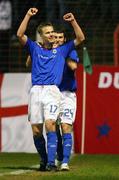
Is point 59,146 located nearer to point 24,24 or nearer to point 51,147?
point 51,147

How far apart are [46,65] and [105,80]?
4493 millimetres

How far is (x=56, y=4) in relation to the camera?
63.3 feet

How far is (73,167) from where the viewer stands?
10742 millimetres

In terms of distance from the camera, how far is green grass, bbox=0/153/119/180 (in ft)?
30.3

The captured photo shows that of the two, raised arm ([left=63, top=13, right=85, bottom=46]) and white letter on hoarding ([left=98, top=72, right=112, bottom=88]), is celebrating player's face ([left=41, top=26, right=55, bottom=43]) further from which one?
white letter on hoarding ([left=98, top=72, right=112, bottom=88])

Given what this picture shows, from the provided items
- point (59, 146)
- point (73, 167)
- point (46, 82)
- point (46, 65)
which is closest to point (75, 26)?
point (46, 65)

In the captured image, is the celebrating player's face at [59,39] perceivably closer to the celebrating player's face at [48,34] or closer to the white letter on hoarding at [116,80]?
the celebrating player's face at [48,34]

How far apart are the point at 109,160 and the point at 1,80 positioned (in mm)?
3128

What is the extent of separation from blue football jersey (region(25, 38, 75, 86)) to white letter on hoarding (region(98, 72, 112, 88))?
4317 millimetres

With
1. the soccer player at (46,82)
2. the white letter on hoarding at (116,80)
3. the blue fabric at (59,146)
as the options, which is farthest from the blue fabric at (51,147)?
the white letter on hoarding at (116,80)

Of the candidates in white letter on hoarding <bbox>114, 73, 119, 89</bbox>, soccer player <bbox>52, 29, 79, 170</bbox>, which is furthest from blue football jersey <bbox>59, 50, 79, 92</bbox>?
white letter on hoarding <bbox>114, 73, 119, 89</bbox>

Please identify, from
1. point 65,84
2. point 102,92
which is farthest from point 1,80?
point 65,84

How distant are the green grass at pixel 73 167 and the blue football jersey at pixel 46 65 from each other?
3.60 feet

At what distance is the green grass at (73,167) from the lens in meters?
9.25
